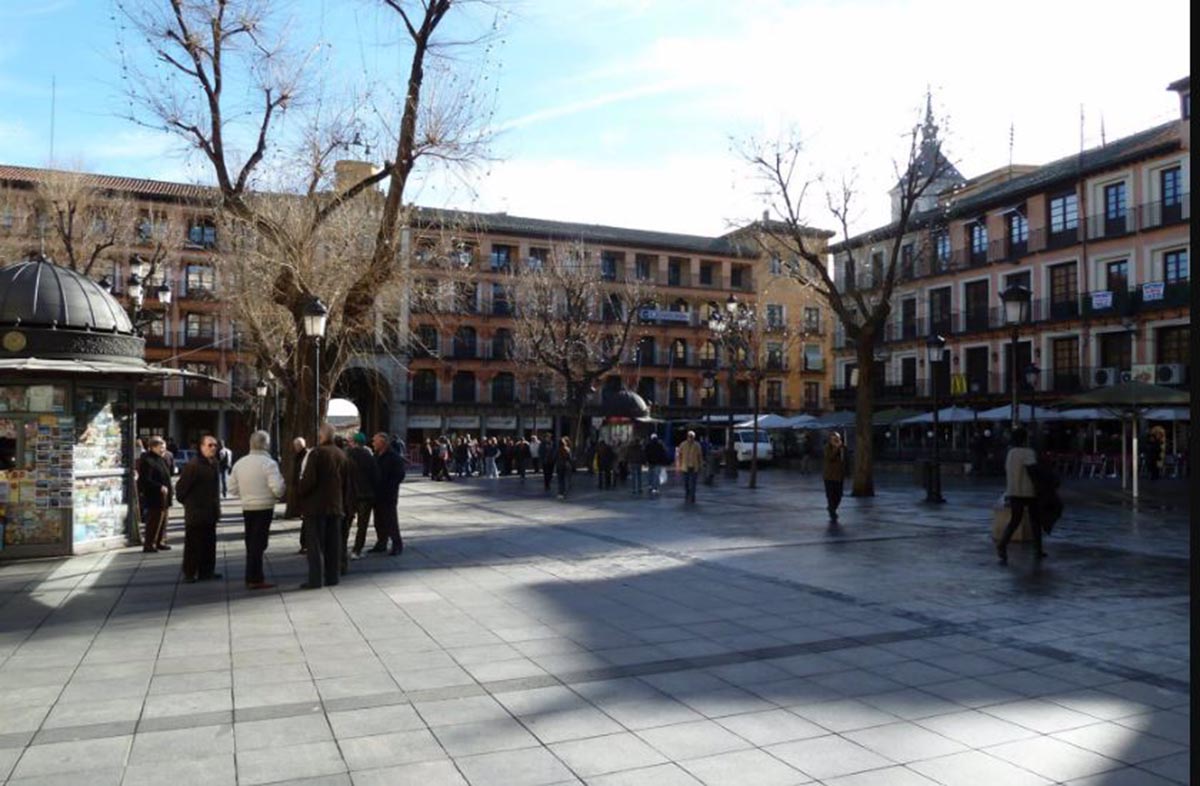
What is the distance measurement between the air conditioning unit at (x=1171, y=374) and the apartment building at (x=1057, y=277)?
2.9 inches

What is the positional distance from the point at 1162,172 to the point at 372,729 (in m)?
40.7

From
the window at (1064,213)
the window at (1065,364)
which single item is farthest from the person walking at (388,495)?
the window at (1064,213)

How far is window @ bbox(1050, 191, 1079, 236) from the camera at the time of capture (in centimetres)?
3981

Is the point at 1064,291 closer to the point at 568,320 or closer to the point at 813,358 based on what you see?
the point at 568,320

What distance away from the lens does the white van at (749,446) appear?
40469 mm

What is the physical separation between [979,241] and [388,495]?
4104 centimetres

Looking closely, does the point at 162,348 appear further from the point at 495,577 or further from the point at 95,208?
the point at 495,577

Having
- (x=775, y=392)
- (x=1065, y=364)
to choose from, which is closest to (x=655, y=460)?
(x=1065, y=364)

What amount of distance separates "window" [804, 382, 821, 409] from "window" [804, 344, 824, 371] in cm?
121

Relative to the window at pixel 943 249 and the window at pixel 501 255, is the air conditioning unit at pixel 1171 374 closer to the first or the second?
the window at pixel 943 249

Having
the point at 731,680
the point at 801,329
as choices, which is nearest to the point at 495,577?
the point at 731,680

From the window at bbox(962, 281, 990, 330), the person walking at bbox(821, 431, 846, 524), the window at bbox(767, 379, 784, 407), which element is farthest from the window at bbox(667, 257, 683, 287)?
the person walking at bbox(821, 431, 846, 524)

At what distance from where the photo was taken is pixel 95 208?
29.2 m

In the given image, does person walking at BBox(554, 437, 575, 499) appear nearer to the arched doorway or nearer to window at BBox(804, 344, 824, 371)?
the arched doorway
